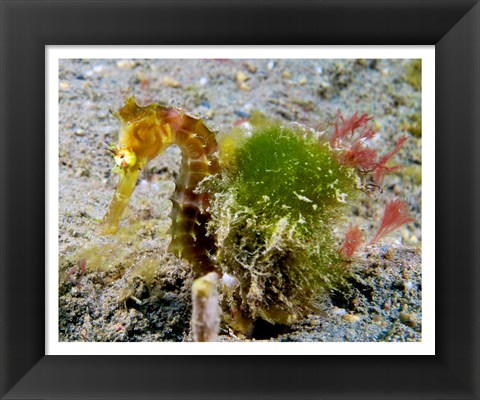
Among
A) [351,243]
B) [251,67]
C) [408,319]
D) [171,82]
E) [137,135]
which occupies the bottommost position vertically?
[408,319]

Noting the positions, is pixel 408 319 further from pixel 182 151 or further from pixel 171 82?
pixel 171 82

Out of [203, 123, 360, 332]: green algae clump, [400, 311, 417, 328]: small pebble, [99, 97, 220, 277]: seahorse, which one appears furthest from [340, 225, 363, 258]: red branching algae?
[99, 97, 220, 277]: seahorse

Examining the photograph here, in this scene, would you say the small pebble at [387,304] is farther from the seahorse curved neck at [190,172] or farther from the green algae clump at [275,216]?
the seahorse curved neck at [190,172]

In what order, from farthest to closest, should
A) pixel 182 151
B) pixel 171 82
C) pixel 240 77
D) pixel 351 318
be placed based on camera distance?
1. pixel 240 77
2. pixel 171 82
3. pixel 351 318
4. pixel 182 151

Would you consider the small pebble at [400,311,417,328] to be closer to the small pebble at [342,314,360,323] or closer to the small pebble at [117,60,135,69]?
the small pebble at [342,314,360,323]

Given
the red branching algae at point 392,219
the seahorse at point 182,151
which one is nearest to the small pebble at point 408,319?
the red branching algae at point 392,219
